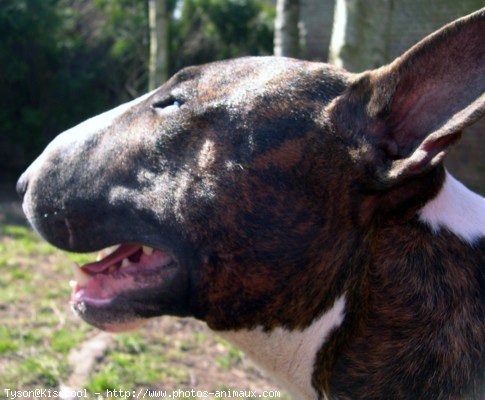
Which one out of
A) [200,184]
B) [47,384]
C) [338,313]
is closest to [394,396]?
[338,313]

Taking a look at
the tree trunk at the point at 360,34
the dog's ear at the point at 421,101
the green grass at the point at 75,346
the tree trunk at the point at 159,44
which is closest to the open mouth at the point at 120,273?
the dog's ear at the point at 421,101

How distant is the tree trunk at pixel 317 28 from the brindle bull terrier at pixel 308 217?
5628 mm

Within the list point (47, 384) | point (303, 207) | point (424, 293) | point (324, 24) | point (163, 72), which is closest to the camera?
point (424, 293)

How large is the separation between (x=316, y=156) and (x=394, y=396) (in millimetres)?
781

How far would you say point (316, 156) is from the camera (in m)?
1.97

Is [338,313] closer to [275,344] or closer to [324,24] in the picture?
[275,344]

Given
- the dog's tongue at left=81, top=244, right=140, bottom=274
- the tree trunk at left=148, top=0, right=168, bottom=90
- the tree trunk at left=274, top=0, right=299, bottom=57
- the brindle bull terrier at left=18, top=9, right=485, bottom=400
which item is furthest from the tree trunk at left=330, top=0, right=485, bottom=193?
the tree trunk at left=148, top=0, right=168, bottom=90

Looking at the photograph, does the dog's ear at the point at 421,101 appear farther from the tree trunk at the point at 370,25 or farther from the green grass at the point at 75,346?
the green grass at the point at 75,346

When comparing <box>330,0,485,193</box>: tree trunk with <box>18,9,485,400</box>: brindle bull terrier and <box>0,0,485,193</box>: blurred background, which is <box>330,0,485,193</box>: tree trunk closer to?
<box>18,9,485,400</box>: brindle bull terrier

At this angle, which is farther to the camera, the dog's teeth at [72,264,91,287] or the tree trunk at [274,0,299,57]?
the tree trunk at [274,0,299,57]

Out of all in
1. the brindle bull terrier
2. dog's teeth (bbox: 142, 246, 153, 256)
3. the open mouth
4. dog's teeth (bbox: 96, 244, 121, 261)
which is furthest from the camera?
dog's teeth (bbox: 96, 244, 121, 261)

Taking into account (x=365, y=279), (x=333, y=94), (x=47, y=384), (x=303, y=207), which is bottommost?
(x=47, y=384)

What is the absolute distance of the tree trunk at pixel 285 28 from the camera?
4781 millimetres

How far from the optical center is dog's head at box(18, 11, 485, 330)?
73.0 inches
